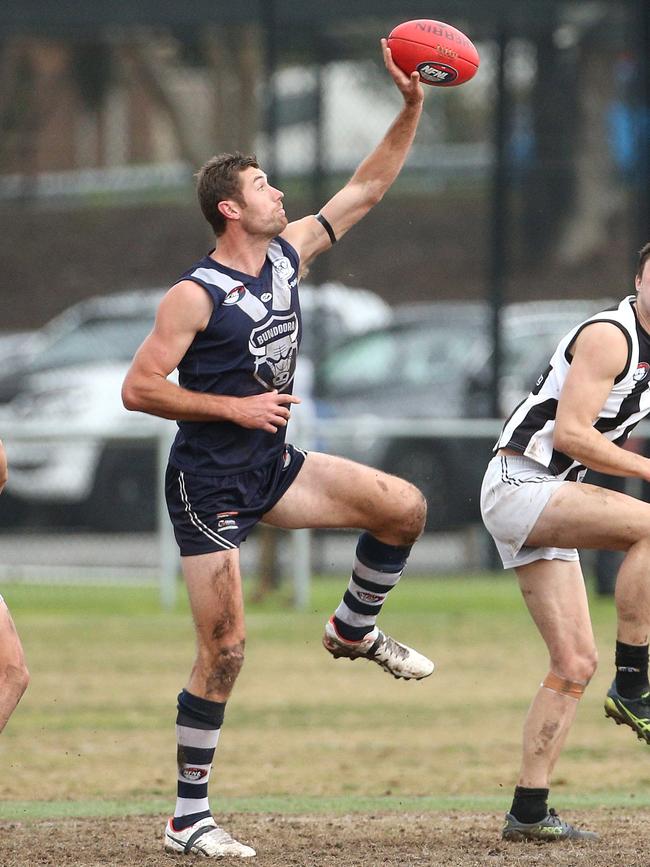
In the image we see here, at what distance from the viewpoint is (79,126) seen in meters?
16.8

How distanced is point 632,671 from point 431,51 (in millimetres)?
2696

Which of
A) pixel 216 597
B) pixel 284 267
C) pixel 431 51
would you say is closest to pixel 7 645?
pixel 216 597

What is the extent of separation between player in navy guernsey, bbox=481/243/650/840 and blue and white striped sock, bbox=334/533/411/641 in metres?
0.52

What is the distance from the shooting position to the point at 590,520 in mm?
6422

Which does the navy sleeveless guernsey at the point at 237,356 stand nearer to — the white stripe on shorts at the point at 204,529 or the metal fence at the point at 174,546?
the white stripe on shorts at the point at 204,529

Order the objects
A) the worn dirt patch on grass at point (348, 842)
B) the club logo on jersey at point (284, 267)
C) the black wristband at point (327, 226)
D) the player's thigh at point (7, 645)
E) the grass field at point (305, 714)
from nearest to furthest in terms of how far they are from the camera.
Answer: the player's thigh at point (7, 645) → the worn dirt patch on grass at point (348, 842) → the club logo on jersey at point (284, 267) → the black wristband at point (327, 226) → the grass field at point (305, 714)

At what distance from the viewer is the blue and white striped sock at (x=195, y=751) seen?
652cm

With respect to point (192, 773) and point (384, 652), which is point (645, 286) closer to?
point (384, 652)

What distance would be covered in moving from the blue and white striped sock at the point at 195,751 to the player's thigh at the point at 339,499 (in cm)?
82

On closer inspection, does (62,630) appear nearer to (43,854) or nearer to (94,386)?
(94,386)

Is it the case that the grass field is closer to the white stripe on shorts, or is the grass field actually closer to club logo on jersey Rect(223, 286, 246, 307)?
the white stripe on shorts

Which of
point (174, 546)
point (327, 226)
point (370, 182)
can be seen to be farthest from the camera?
point (174, 546)

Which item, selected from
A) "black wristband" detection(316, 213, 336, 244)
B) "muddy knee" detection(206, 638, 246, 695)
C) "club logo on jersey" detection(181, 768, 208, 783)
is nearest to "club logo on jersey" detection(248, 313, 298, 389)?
"black wristband" detection(316, 213, 336, 244)

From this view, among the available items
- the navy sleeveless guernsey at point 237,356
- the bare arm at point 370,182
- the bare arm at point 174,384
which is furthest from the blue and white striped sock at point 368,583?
the bare arm at point 370,182
